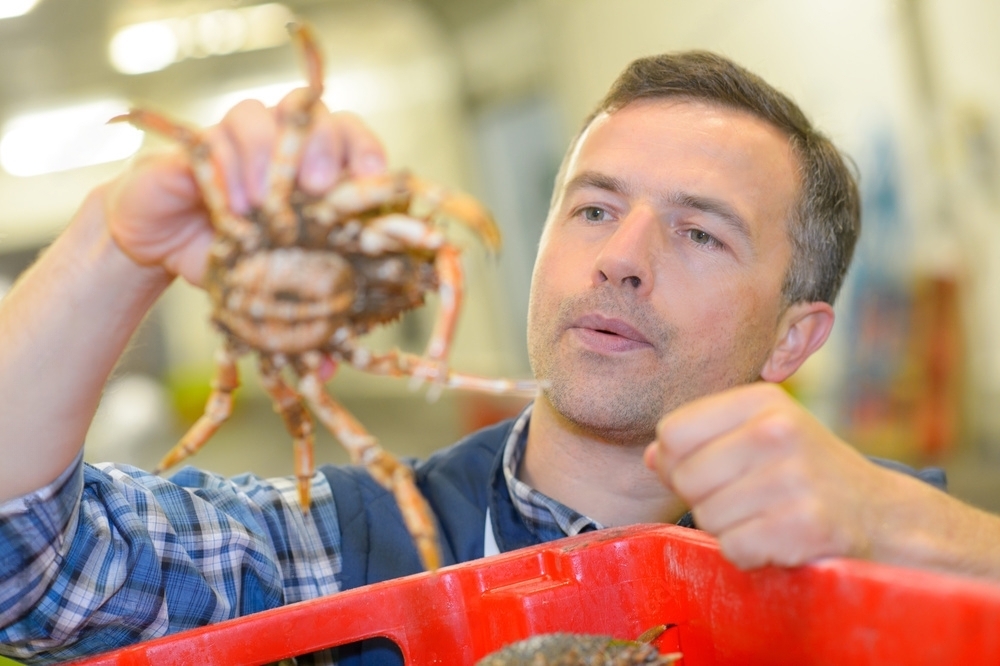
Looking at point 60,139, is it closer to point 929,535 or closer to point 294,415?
point 294,415

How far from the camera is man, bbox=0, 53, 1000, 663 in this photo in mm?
887

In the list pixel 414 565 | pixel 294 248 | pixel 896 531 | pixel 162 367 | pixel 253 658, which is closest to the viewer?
pixel 294 248

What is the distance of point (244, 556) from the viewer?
1296mm

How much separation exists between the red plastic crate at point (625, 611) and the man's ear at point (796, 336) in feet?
1.83

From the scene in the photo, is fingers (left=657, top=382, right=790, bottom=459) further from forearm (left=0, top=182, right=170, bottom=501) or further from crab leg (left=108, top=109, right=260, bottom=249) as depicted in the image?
forearm (left=0, top=182, right=170, bottom=501)

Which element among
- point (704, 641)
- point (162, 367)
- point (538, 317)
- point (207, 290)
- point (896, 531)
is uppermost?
point (207, 290)

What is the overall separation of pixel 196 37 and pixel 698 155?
5606mm

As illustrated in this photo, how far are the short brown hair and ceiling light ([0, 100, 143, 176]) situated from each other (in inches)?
202

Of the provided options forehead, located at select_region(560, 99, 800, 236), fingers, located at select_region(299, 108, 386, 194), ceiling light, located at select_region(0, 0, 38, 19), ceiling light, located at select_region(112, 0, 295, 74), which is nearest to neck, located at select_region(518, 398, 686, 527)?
forehead, located at select_region(560, 99, 800, 236)

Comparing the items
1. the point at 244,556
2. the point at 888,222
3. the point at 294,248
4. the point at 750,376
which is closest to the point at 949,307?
the point at 888,222

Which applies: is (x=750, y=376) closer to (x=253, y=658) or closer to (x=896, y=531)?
(x=896, y=531)

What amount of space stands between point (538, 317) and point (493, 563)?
16.9 inches

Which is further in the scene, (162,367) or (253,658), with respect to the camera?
(162,367)

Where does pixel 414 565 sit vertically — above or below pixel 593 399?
below
